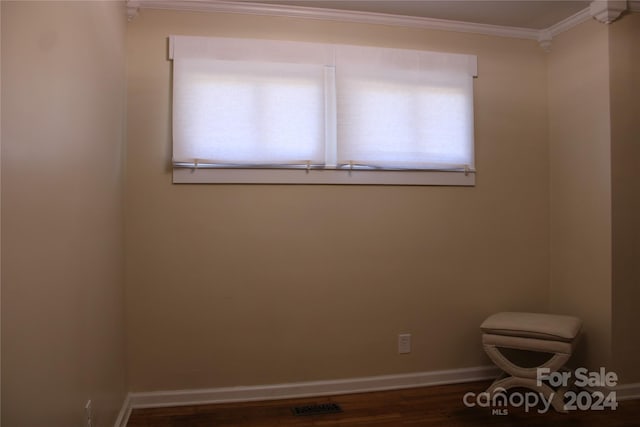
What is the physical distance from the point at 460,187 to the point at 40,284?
252cm

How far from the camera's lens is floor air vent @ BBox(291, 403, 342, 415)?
2.60 m

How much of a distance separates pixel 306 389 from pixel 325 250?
0.86m

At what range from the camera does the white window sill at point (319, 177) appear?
274 centimetres

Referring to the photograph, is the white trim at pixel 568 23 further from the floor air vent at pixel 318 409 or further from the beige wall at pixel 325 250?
Result: the floor air vent at pixel 318 409

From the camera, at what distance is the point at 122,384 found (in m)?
2.49

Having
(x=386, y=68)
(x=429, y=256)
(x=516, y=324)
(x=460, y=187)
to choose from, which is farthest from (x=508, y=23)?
(x=516, y=324)

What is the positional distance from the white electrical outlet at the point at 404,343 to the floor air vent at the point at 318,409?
1.86 feet

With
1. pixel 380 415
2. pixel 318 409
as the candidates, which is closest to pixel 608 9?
pixel 380 415

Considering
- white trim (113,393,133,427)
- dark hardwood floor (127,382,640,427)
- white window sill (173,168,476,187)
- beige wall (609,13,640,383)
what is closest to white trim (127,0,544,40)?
beige wall (609,13,640,383)

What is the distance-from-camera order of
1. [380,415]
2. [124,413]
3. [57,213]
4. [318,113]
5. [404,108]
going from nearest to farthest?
[57,213] < [124,413] < [380,415] < [318,113] < [404,108]

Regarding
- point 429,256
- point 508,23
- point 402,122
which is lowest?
point 429,256

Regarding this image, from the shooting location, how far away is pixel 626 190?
→ 110 inches

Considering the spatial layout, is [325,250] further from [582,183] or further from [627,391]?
[627,391]

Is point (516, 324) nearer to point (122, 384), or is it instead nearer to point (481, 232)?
point (481, 232)
